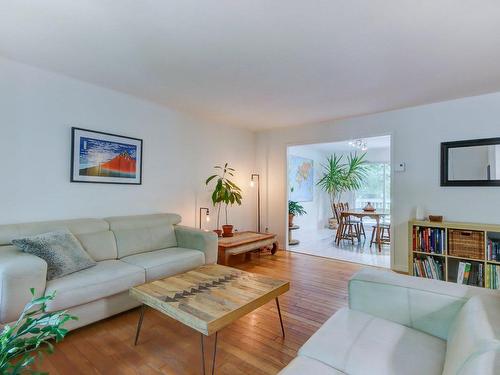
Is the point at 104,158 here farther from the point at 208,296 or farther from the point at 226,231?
the point at 208,296

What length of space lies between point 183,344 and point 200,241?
1.29m

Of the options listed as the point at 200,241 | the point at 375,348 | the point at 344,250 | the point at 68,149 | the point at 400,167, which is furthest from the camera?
the point at 344,250

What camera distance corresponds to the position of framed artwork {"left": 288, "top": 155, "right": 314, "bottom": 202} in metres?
6.59

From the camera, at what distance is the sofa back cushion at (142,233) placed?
284cm

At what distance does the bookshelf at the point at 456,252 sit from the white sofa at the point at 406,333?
2078mm

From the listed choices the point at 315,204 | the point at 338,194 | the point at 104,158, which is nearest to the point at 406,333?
the point at 104,158

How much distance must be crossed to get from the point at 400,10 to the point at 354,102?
5.70 ft

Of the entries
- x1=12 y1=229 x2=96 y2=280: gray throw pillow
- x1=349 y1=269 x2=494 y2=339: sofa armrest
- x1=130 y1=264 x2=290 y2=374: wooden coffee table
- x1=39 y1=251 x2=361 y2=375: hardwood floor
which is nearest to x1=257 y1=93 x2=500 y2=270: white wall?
x1=39 y1=251 x2=361 y2=375: hardwood floor

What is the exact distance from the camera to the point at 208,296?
1.76m

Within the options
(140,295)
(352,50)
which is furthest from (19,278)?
(352,50)

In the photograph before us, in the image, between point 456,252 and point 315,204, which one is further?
point 315,204

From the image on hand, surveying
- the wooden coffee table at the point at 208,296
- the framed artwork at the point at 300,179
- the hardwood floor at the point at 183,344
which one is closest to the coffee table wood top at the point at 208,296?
the wooden coffee table at the point at 208,296

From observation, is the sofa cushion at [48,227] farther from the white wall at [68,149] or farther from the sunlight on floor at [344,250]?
the sunlight on floor at [344,250]

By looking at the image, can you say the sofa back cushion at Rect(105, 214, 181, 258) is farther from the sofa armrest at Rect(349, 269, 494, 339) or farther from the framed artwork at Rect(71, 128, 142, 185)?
the sofa armrest at Rect(349, 269, 494, 339)
